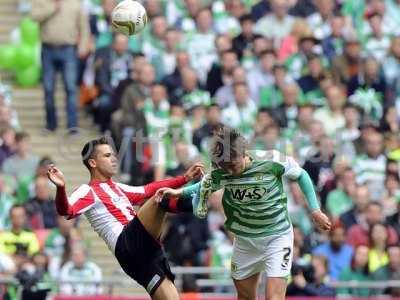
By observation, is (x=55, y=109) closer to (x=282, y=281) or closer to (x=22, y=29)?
(x=22, y=29)

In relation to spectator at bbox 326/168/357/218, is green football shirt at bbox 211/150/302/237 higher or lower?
higher

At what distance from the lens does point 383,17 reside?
82.7 feet

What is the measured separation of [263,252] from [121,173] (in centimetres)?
702

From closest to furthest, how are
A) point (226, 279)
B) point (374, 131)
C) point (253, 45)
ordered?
point (226, 279), point (374, 131), point (253, 45)

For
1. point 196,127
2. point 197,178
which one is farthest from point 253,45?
point 197,178

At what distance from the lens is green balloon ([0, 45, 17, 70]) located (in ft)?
81.2

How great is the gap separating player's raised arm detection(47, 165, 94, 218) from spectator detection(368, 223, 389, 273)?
19.8 ft

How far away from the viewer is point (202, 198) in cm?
1580

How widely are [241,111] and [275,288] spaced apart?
25.3ft

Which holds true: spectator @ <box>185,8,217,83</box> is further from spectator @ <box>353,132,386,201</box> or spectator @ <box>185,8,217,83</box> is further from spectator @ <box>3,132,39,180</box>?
spectator @ <box>3,132,39,180</box>

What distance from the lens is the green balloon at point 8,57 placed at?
974 inches

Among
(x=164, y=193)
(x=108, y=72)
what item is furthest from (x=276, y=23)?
(x=164, y=193)

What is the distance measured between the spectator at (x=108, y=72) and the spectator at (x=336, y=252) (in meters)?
3.86

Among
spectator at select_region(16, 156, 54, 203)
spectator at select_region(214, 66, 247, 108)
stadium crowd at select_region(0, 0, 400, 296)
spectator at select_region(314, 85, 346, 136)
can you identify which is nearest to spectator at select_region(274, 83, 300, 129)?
stadium crowd at select_region(0, 0, 400, 296)
